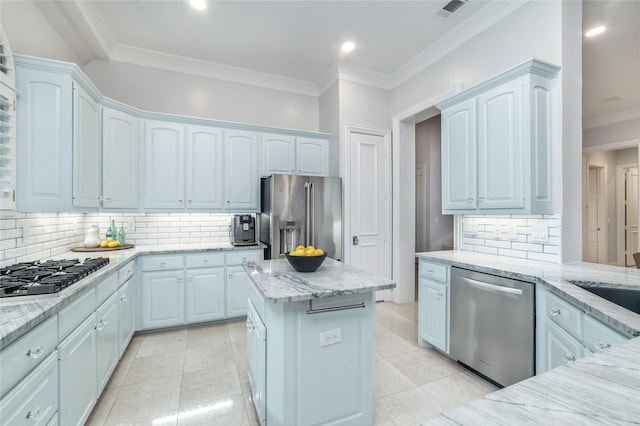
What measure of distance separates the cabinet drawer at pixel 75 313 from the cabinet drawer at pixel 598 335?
252 cm

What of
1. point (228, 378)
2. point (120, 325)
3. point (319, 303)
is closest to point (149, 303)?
point (120, 325)

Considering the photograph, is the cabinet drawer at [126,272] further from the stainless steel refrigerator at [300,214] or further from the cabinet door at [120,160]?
A: the stainless steel refrigerator at [300,214]

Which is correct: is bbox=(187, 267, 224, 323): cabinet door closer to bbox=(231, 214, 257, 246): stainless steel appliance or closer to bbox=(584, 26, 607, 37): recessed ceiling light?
bbox=(231, 214, 257, 246): stainless steel appliance

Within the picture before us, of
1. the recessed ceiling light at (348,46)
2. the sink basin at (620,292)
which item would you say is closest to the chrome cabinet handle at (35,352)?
the sink basin at (620,292)

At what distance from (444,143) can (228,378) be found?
2919 millimetres

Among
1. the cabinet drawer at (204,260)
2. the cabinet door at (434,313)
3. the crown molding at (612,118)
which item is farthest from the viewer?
the crown molding at (612,118)

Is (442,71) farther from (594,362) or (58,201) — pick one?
(58,201)

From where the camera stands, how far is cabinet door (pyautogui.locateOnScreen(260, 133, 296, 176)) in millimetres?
3881

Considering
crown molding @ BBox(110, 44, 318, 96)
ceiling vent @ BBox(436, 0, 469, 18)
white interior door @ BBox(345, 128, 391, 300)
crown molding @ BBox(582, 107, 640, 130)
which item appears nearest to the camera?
ceiling vent @ BBox(436, 0, 469, 18)

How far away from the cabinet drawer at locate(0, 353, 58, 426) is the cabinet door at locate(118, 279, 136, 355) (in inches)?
44.2

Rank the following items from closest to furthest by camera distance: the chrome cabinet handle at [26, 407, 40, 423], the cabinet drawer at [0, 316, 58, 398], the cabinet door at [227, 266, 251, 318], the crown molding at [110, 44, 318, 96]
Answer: the cabinet drawer at [0, 316, 58, 398] < the chrome cabinet handle at [26, 407, 40, 423] < the cabinet door at [227, 266, 251, 318] < the crown molding at [110, 44, 318, 96]

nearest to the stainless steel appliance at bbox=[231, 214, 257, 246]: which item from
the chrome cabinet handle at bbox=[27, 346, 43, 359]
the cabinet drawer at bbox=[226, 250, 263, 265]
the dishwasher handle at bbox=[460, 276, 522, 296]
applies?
the cabinet drawer at bbox=[226, 250, 263, 265]

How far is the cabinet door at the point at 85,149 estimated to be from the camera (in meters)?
2.28

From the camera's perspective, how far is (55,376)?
138 centimetres
